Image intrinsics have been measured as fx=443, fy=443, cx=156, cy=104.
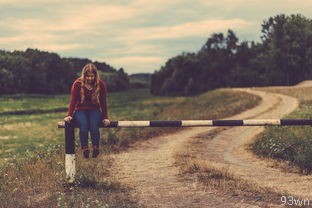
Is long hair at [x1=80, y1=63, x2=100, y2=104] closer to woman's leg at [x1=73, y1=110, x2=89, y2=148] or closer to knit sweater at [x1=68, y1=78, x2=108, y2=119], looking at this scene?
knit sweater at [x1=68, y1=78, x2=108, y2=119]

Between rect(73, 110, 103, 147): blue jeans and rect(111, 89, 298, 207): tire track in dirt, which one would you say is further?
rect(73, 110, 103, 147): blue jeans

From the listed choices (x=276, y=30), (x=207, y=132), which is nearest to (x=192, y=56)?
(x=276, y=30)

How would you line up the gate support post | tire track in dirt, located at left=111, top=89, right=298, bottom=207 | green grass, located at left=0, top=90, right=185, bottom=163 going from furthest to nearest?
green grass, located at left=0, top=90, right=185, bottom=163 < the gate support post < tire track in dirt, located at left=111, top=89, right=298, bottom=207

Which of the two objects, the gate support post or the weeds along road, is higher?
the gate support post

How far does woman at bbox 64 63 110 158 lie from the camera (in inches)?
332

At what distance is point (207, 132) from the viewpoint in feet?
63.2

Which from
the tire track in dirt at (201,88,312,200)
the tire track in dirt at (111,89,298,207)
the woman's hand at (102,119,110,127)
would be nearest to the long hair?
the woman's hand at (102,119,110,127)

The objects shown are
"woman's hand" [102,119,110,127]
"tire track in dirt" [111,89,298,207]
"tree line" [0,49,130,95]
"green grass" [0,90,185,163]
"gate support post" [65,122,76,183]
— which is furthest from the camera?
"green grass" [0,90,185,163]

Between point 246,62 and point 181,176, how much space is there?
101 m

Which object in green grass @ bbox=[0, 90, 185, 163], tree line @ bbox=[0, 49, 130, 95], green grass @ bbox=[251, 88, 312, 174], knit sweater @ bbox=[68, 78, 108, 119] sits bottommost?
green grass @ bbox=[0, 90, 185, 163]

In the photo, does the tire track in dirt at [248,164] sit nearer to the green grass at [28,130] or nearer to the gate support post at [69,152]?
the gate support post at [69,152]

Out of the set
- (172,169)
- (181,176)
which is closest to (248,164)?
(172,169)

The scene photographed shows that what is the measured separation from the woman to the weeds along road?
4.08ft

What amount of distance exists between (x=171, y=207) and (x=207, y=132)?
12422 mm
